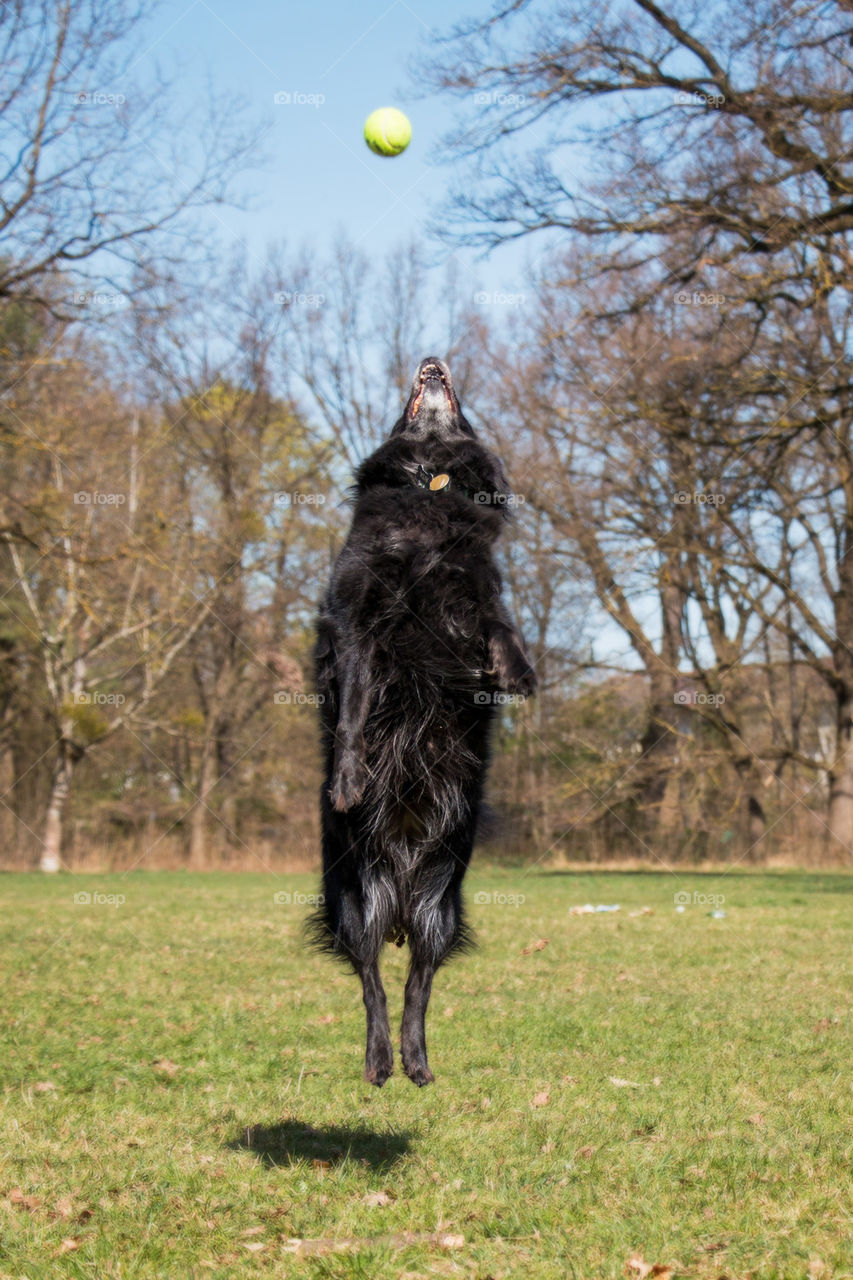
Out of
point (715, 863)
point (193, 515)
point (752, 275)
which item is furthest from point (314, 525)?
point (752, 275)

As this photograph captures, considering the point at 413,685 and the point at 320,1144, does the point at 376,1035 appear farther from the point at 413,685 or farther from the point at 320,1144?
the point at 320,1144

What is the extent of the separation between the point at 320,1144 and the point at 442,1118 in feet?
1.86

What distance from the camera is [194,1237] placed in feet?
12.4

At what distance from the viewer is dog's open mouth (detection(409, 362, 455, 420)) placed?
411cm

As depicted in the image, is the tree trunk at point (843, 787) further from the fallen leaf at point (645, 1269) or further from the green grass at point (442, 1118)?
the fallen leaf at point (645, 1269)

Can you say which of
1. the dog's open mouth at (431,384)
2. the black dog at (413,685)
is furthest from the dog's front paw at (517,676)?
the dog's open mouth at (431,384)

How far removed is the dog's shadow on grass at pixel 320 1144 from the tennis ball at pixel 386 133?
5.82 m

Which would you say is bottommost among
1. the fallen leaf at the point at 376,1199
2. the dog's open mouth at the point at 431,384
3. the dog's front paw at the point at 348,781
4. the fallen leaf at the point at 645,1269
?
the fallen leaf at the point at 376,1199

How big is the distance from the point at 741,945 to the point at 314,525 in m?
20.5

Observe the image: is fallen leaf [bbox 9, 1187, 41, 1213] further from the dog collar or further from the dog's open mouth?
the dog's open mouth

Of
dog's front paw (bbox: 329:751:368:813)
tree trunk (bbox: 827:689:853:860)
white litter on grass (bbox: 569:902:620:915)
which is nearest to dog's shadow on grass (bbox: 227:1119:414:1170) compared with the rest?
dog's front paw (bbox: 329:751:368:813)

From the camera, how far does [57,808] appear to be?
27.4 metres

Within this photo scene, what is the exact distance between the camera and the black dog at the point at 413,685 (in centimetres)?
372

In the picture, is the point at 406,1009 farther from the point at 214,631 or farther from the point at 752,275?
the point at 214,631
